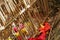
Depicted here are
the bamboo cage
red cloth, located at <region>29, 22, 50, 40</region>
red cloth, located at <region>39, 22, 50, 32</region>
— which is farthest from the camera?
red cloth, located at <region>39, 22, 50, 32</region>

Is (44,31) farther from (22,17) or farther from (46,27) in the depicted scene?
(22,17)

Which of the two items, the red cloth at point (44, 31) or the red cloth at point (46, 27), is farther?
the red cloth at point (46, 27)

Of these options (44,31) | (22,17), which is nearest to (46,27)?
(44,31)

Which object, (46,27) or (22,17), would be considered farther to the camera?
(46,27)

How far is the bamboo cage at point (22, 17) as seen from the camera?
9.18 feet

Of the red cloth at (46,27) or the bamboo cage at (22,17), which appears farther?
the red cloth at (46,27)

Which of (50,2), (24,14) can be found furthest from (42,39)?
(50,2)

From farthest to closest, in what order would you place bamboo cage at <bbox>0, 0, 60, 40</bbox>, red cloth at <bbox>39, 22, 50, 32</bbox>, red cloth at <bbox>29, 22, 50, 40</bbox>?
red cloth at <bbox>39, 22, 50, 32</bbox> < red cloth at <bbox>29, 22, 50, 40</bbox> < bamboo cage at <bbox>0, 0, 60, 40</bbox>

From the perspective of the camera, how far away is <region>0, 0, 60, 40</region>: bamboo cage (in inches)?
110

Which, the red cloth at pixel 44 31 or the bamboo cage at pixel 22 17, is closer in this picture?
the bamboo cage at pixel 22 17

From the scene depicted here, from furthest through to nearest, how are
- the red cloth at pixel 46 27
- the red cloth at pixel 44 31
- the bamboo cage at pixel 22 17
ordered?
the red cloth at pixel 46 27
the red cloth at pixel 44 31
the bamboo cage at pixel 22 17

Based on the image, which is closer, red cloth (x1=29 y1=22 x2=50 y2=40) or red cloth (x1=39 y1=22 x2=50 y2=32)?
red cloth (x1=29 y1=22 x2=50 y2=40)

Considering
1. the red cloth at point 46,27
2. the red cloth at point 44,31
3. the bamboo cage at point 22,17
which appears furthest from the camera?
the red cloth at point 46,27

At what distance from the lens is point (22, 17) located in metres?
3.04
